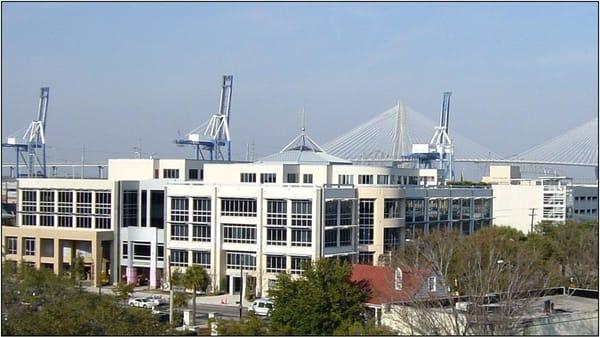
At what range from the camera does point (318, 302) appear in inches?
488

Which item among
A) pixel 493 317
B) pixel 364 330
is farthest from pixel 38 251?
pixel 493 317

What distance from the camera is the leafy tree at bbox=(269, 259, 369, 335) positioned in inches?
486

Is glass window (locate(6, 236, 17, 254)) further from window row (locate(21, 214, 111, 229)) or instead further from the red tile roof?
the red tile roof

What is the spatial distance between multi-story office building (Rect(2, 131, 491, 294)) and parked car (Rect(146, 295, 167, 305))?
1.76 metres

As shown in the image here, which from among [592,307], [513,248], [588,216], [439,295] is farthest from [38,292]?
[588,216]

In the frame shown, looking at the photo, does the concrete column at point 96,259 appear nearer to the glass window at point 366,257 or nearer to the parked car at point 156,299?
the parked car at point 156,299

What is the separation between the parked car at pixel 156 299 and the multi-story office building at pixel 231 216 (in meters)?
1.76

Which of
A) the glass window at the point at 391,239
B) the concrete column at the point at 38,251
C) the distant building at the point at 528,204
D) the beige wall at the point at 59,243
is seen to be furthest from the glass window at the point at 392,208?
the distant building at the point at 528,204

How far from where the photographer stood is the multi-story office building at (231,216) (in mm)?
19984

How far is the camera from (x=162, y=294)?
2006 cm

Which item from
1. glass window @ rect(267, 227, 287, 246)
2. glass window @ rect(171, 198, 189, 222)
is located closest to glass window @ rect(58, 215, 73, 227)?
glass window @ rect(171, 198, 189, 222)

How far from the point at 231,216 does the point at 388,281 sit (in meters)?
6.10

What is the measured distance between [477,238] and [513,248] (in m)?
0.78

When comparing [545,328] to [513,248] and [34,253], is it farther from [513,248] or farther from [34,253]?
[34,253]
